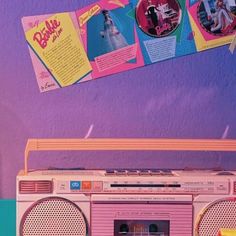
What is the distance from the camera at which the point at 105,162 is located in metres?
0.89

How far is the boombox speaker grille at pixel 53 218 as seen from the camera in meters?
0.73

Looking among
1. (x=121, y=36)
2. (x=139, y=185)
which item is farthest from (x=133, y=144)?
(x=121, y=36)

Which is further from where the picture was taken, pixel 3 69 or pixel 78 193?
pixel 3 69

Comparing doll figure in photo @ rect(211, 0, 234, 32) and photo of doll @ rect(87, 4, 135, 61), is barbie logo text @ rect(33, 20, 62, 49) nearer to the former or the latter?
photo of doll @ rect(87, 4, 135, 61)

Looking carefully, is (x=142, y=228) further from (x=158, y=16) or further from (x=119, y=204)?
(x=158, y=16)

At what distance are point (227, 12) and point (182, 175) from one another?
1.01 feet

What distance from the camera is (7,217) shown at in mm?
868

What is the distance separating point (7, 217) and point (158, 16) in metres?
0.42

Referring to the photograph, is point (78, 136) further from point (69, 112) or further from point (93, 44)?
point (93, 44)

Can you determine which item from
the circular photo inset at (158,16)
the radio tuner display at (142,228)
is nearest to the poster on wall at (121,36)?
the circular photo inset at (158,16)

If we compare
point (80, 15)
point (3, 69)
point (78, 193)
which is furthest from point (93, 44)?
point (78, 193)

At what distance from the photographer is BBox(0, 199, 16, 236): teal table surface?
868 mm

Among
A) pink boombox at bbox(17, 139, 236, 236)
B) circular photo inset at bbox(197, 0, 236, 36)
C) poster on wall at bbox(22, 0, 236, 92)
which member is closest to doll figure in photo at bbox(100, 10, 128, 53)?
poster on wall at bbox(22, 0, 236, 92)

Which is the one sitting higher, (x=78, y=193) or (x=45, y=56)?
(x=45, y=56)
